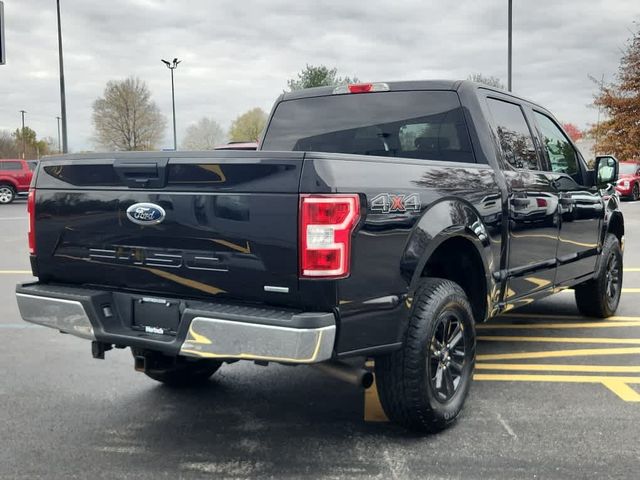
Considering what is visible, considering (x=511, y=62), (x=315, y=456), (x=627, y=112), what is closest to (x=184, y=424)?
(x=315, y=456)

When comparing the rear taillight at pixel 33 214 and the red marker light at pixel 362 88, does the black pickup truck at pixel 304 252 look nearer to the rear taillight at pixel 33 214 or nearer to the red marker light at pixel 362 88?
the rear taillight at pixel 33 214

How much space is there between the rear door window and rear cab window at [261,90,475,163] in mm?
300

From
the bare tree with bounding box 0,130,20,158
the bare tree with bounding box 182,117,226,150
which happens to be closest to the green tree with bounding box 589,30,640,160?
the bare tree with bounding box 0,130,20,158

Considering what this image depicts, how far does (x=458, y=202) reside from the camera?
394cm

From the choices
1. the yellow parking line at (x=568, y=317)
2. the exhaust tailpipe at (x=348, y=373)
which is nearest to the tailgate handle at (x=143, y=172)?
the exhaust tailpipe at (x=348, y=373)

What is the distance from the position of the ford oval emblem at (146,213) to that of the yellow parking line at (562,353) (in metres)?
2.90

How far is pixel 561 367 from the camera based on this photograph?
203 inches

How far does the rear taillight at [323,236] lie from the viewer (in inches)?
120

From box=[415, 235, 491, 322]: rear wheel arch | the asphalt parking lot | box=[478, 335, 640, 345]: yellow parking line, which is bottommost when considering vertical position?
the asphalt parking lot

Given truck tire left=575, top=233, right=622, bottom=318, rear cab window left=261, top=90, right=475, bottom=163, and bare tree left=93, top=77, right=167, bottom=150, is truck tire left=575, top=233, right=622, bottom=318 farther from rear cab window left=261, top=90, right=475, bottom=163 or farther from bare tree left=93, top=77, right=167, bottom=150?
bare tree left=93, top=77, right=167, bottom=150

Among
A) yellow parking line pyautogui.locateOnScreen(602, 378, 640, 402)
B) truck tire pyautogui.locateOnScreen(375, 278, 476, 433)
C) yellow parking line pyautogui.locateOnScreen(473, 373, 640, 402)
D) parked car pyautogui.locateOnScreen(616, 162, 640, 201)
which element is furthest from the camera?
parked car pyautogui.locateOnScreen(616, 162, 640, 201)

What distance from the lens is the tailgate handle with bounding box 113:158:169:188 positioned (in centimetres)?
343

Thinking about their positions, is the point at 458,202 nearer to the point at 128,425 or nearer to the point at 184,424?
the point at 184,424

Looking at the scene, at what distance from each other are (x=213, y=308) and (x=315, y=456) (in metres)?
0.91
